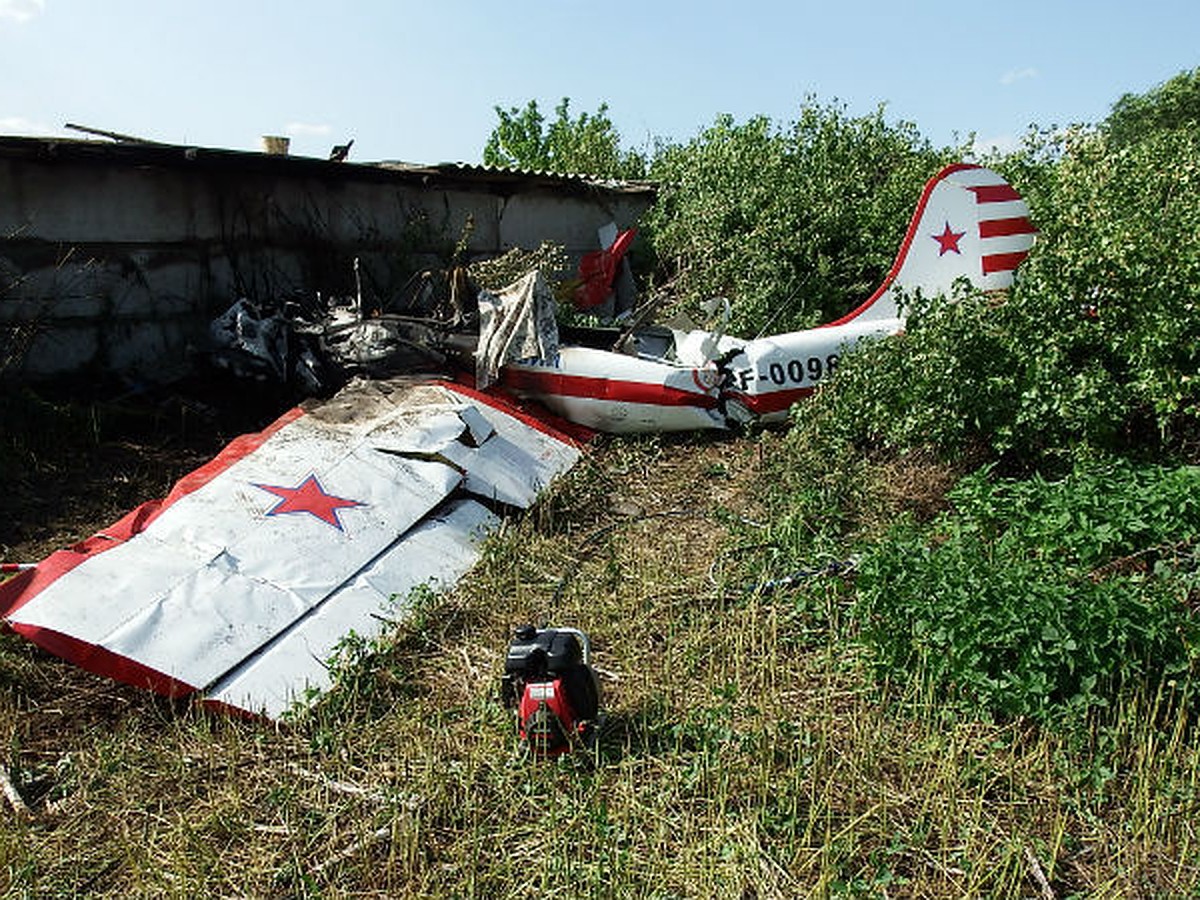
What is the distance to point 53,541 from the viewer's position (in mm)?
5602

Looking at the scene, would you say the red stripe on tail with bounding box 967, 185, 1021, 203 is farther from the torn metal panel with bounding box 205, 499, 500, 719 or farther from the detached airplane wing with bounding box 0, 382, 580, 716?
the torn metal panel with bounding box 205, 499, 500, 719

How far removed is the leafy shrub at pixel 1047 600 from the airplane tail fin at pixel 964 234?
3.84m

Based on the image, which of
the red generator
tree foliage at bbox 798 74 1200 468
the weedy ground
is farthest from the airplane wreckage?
the red generator

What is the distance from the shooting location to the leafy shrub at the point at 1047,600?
3.45 metres

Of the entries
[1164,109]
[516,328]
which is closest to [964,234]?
[516,328]

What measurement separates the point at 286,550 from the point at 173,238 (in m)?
5.02

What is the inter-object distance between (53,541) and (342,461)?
1778 mm

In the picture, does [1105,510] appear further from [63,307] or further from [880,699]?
[63,307]

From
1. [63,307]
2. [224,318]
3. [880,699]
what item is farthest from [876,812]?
[63,307]

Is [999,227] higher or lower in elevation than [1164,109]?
lower

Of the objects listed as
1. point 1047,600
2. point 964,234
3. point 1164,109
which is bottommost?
point 1047,600

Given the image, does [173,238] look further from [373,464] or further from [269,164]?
[373,464]

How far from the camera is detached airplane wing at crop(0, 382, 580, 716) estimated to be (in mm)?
3930

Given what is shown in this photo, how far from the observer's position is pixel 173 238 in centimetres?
852
